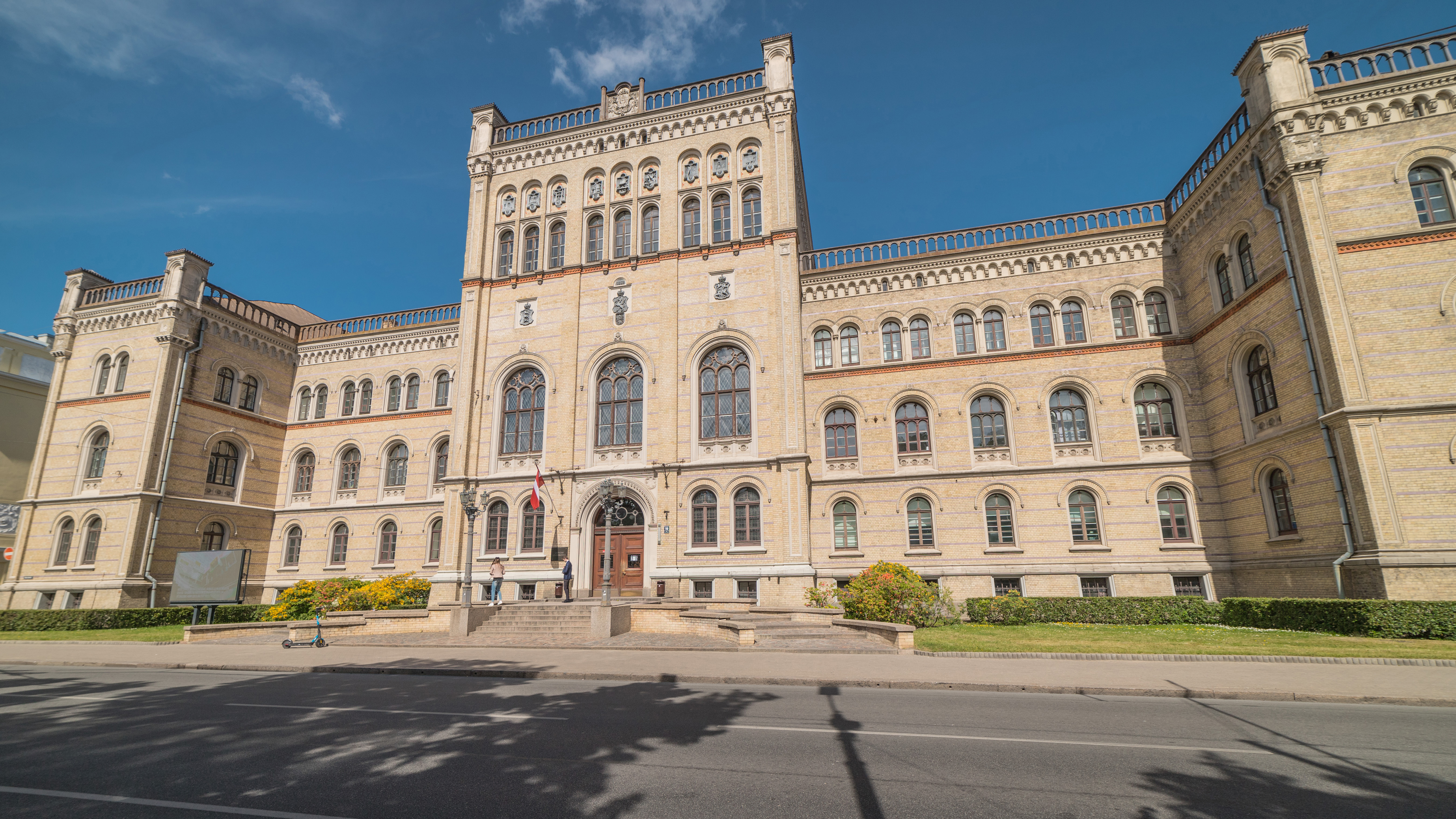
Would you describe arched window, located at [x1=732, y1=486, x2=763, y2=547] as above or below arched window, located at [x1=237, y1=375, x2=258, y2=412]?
below

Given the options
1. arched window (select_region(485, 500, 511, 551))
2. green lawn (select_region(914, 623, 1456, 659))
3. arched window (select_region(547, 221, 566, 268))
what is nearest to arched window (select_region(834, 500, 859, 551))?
green lawn (select_region(914, 623, 1456, 659))

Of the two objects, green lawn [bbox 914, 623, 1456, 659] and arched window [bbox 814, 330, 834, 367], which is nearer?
green lawn [bbox 914, 623, 1456, 659]

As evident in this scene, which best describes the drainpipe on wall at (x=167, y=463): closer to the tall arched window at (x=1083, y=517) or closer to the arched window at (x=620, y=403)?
the arched window at (x=620, y=403)

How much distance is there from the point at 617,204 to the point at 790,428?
13951 mm

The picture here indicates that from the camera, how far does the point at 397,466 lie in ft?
113

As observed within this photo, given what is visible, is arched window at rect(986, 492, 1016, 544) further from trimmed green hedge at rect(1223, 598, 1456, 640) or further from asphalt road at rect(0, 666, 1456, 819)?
asphalt road at rect(0, 666, 1456, 819)

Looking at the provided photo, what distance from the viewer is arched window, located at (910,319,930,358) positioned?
28047 mm

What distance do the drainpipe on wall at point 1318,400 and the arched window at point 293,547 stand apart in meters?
43.6

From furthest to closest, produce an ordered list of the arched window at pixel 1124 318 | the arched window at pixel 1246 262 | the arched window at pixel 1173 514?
the arched window at pixel 1124 318, the arched window at pixel 1173 514, the arched window at pixel 1246 262

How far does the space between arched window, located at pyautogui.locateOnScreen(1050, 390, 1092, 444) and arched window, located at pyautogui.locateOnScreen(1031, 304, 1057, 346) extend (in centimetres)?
227

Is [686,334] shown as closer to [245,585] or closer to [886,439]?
[886,439]

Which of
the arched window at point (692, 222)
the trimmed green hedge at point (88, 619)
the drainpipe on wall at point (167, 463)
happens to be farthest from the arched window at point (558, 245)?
the trimmed green hedge at point (88, 619)

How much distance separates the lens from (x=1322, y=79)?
1916cm

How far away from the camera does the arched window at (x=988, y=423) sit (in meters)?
26.6
